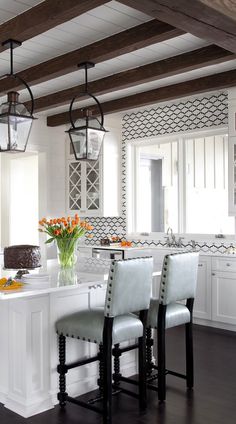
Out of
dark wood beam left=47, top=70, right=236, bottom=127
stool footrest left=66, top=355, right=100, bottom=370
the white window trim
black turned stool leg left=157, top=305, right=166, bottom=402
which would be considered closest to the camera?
stool footrest left=66, top=355, right=100, bottom=370

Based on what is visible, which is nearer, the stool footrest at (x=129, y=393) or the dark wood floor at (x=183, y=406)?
the dark wood floor at (x=183, y=406)

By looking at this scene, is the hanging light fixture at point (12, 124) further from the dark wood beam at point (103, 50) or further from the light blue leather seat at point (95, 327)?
the light blue leather seat at point (95, 327)

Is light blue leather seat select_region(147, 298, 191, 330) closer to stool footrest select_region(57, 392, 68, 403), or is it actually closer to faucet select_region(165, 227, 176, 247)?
stool footrest select_region(57, 392, 68, 403)

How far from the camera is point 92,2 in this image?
3006 mm

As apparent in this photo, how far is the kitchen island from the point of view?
324 centimetres

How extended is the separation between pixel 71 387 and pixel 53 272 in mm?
866

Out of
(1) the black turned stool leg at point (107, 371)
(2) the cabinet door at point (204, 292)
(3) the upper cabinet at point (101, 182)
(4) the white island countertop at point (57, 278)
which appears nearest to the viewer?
(4) the white island countertop at point (57, 278)

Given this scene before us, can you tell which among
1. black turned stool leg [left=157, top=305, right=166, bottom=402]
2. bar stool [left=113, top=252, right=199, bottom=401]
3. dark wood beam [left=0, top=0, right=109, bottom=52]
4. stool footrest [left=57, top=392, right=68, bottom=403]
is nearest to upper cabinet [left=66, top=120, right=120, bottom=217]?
bar stool [left=113, top=252, right=199, bottom=401]

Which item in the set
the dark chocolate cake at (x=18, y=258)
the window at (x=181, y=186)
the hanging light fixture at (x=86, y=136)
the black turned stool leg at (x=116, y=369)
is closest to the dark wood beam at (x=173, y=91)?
the window at (x=181, y=186)

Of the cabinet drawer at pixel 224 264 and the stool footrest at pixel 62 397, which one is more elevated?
the cabinet drawer at pixel 224 264

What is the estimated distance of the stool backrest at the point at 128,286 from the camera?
306 centimetres

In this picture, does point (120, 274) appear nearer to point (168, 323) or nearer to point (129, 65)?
point (168, 323)

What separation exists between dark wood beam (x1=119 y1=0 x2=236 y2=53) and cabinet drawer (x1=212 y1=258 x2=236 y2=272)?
121 inches

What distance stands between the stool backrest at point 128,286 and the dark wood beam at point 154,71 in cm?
192
